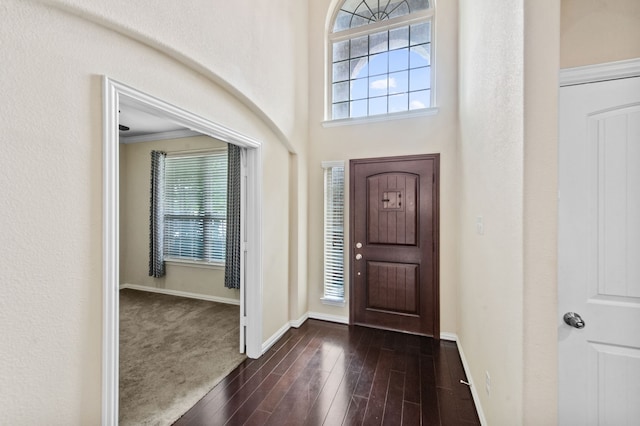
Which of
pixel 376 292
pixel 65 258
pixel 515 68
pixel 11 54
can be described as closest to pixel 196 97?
pixel 11 54

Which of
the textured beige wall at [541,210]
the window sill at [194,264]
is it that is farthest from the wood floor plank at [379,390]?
the window sill at [194,264]

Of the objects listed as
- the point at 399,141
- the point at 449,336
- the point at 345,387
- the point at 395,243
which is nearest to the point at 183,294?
the point at 345,387

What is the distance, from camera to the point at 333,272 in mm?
3541

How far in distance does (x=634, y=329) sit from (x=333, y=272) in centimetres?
266

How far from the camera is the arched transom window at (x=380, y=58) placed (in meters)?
3.30

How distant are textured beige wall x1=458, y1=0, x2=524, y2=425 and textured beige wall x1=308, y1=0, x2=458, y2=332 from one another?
0.47 metres

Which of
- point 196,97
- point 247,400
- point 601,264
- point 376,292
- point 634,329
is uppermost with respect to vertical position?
point 196,97

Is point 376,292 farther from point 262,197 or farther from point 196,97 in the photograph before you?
point 196,97

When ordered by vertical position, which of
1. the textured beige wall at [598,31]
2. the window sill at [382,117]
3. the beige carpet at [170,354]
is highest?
the window sill at [382,117]

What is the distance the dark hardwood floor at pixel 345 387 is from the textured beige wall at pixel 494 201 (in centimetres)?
33

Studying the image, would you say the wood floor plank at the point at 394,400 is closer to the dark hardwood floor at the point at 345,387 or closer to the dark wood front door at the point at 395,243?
the dark hardwood floor at the point at 345,387

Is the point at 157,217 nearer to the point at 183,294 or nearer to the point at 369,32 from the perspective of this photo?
the point at 183,294

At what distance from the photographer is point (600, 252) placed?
1.27 metres

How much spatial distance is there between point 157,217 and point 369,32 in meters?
4.38
